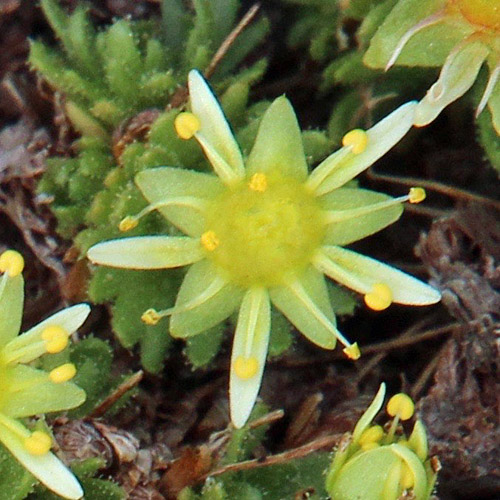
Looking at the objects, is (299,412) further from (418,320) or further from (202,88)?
(202,88)

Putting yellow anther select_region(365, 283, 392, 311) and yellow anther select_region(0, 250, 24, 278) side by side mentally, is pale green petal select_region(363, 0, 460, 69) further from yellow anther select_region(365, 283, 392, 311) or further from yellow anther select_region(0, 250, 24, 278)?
yellow anther select_region(0, 250, 24, 278)

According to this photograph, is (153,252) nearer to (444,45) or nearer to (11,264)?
(11,264)

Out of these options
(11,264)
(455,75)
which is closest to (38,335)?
(11,264)

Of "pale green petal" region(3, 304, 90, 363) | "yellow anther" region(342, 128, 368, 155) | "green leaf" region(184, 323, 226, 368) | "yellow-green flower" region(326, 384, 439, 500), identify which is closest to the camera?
"yellow-green flower" region(326, 384, 439, 500)

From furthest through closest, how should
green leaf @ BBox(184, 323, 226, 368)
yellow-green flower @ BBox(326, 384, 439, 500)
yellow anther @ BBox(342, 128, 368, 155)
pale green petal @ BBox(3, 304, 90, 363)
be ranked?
green leaf @ BBox(184, 323, 226, 368) → yellow anther @ BBox(342, 128, 368, 155) → pale green petal @ BBox(3, 304, 90, 363) → yellow-green flower @ BBox(326, 384, 439, 500)

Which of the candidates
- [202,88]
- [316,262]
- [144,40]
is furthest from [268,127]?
[144,40]

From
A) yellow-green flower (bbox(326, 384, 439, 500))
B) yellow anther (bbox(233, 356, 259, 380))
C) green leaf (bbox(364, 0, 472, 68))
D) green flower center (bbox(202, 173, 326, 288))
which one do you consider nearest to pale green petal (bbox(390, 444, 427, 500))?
yellow-green flower (bbox(326, 384, 439, 500))

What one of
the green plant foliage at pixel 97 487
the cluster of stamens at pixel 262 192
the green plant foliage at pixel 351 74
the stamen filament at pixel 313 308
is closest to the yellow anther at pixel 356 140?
the cluster of stamens at pixel 262 192

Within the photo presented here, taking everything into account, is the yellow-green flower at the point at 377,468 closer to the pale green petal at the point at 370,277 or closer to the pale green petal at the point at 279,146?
the pale green petal at the point at 370,277
